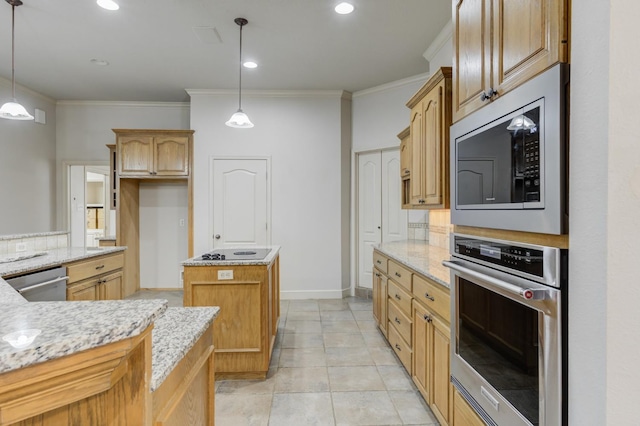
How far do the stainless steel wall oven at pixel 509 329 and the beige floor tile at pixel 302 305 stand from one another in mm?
2932

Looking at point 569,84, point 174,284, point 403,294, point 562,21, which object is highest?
point 562,21

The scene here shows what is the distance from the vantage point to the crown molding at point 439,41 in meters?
3.10

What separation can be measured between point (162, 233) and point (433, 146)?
14.1ft

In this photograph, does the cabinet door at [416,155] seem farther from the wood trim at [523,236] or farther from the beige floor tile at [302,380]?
the beige floor tile at [302,380]

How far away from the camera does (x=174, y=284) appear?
17.0 ft

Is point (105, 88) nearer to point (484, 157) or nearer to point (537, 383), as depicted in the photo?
point (484, 157)

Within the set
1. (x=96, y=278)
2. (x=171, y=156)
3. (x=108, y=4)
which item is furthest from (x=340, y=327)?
(x=108, y=4)

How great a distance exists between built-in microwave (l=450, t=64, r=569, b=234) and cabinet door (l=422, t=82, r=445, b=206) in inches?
45.6

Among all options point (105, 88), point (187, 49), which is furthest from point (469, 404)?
point (105, 88)

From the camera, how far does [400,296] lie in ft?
8.48

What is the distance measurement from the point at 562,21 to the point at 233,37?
313 cm

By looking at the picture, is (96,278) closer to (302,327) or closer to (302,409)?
(302,327)

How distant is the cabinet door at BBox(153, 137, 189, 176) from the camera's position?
460 centimetres

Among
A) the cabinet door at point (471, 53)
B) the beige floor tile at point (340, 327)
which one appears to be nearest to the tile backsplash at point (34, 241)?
the beige floor tile at point (340, 327)
